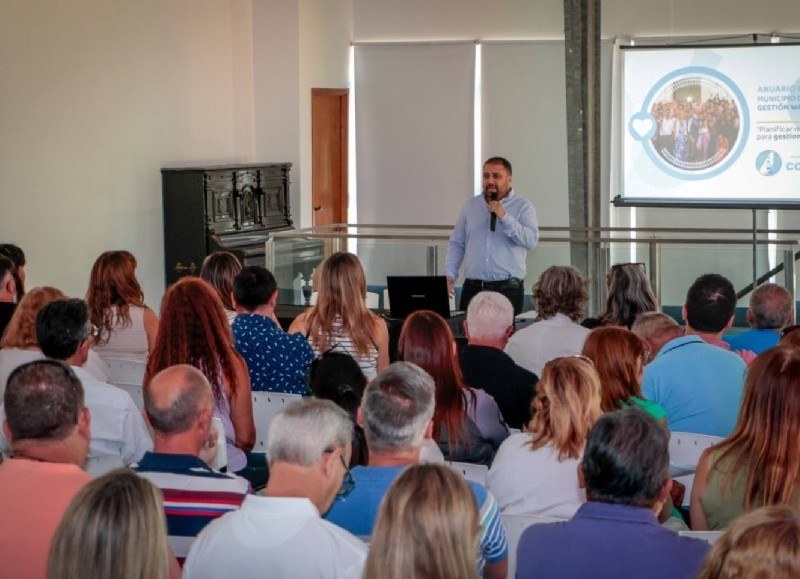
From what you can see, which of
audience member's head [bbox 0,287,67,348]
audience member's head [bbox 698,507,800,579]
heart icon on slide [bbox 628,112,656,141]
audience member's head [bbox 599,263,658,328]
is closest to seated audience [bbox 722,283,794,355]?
audience member's head [bbox 599,263,658,328]

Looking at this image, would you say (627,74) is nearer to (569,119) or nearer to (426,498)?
(569,119)

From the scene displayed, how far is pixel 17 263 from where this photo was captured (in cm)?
686

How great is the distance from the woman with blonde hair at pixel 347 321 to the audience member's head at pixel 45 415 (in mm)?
2192

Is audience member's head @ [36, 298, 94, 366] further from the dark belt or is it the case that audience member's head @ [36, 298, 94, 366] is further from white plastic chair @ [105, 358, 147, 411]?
the dark belt

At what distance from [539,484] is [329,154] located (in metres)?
10.9

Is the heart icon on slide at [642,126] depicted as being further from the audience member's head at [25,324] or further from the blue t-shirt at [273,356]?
the audience member's head at [25,324]

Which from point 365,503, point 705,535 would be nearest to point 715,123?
point 705,535

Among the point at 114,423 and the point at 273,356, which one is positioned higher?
the point at 273,356

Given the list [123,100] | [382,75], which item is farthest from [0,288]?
[382,75]

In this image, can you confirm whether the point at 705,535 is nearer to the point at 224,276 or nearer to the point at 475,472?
the point at 475,472

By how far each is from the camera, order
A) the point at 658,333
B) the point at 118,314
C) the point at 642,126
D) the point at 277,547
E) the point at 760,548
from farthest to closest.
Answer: the point at 642,126 → the point at 118,314 → the point at 658,333 → the point at 277,547 → the point at 760,548

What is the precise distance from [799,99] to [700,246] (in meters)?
3.22

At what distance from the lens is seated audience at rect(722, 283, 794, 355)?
520 centimetres

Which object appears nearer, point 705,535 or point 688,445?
point 705,535
